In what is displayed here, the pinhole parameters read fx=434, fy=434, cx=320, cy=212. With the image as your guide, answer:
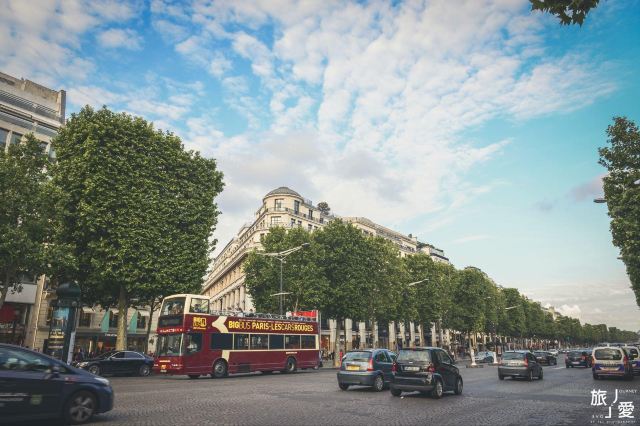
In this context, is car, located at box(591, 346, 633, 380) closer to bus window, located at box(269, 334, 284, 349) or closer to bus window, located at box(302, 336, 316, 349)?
bus window, located at box(302, 336, 316, 349)

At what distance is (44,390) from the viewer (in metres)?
8.34

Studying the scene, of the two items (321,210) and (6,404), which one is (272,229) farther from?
(6,404)

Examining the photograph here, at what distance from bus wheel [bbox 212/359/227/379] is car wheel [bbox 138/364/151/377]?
19.9ft

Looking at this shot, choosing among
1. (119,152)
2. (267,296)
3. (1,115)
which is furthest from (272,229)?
(1,115)

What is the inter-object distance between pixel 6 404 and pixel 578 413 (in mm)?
13123

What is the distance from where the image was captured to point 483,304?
71.6m

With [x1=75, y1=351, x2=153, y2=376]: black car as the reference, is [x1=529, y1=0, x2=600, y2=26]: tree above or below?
above

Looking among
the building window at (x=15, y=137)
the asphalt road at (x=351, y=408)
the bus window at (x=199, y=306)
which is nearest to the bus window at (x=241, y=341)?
the bus window at (x=199, y=306)

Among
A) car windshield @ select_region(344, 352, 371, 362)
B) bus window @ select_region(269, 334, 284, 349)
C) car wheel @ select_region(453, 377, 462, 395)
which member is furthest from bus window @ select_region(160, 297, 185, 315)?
car wheel @ select_region(453, 377, 462, 395)

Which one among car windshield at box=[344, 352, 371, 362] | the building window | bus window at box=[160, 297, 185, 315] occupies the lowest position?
car windshield at box=[344, 352, 371, 362]

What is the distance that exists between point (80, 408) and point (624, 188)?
3024 centimetres

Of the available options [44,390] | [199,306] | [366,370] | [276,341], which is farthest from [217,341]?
[44,390]

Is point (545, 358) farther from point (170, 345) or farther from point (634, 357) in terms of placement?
point (170, 345)

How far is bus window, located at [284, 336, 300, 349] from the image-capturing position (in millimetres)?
30016
